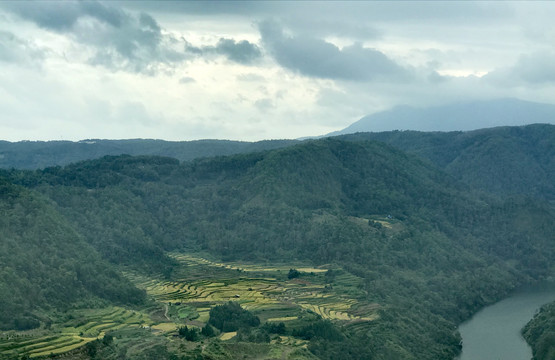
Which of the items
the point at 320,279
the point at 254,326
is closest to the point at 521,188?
the point at 320,279

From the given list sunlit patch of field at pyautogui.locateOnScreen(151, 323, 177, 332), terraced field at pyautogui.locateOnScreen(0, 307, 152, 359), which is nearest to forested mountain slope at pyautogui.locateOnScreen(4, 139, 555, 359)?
sunlit patch of field at pyautogui.locateOnScreen(151, 323, 177, 332)

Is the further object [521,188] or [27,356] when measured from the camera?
[521,188]

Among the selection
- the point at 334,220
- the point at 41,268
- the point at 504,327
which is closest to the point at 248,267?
the point at 334,220

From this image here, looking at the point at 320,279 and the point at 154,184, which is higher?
the point at 154,184

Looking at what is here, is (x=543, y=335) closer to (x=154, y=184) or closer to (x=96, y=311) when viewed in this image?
(x=96, y=311)

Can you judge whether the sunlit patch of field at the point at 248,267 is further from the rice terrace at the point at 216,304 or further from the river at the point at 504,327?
the river at the point at 504,327

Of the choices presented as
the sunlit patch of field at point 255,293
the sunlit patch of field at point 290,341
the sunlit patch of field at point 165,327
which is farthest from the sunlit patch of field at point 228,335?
the sunlit patch of field at point 165,327

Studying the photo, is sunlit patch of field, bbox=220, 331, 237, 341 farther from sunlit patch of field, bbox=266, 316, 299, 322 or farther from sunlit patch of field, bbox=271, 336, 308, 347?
sunlit patch of field, bbox=266, 316, 299, 322
